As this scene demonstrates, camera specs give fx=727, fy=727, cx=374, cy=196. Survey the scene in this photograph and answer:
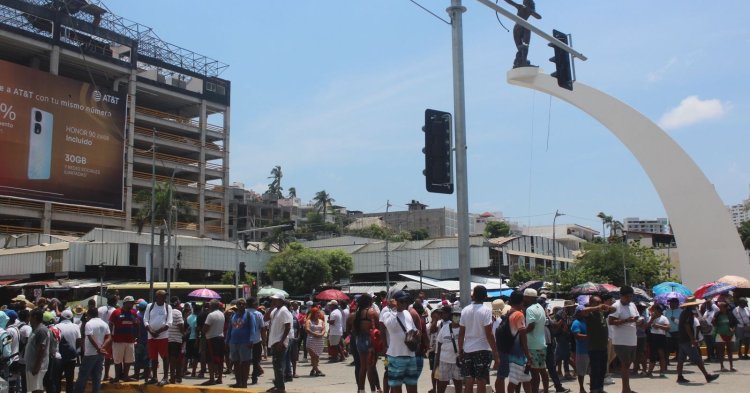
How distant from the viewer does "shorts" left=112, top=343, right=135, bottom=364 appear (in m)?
12.9

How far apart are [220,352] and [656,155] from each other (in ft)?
56.7

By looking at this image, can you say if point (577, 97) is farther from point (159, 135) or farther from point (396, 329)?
point (159, 135)

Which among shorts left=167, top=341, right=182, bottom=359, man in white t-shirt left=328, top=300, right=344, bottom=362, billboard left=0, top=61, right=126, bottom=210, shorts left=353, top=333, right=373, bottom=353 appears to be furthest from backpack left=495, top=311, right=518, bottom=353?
billboard left=0, top=61, right=126, bottom=210

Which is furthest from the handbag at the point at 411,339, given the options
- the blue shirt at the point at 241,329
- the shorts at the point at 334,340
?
the shorts at the point at 334,340

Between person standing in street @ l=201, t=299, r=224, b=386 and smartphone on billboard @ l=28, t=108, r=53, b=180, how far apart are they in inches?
1340

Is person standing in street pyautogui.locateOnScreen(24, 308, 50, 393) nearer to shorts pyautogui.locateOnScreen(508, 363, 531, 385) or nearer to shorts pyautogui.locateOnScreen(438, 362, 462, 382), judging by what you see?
shorts pyautogui.locateOnScreen(438, 362, 462, 382)

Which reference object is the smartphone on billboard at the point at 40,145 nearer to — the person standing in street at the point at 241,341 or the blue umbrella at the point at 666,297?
the person standing in street at the point at 241,341

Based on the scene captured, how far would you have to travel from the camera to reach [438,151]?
433 inches

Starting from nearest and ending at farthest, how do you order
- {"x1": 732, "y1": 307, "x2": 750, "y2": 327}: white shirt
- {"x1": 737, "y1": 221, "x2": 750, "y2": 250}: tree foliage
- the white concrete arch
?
{"x1": 732, "y1": 307, "x2": 750, "y2": 327}: white shirt < the white concrete arch < {"x1": 737, "y1": 221, "x2": 750, "y2": 250}: tree foliage

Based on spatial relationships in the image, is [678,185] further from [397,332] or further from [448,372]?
[397,332]

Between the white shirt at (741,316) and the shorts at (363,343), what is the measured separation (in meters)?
9.41

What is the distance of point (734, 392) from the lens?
1134cm

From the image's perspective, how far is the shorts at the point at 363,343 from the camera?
10.9 m

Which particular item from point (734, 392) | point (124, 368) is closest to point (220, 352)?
point (124, 368)
